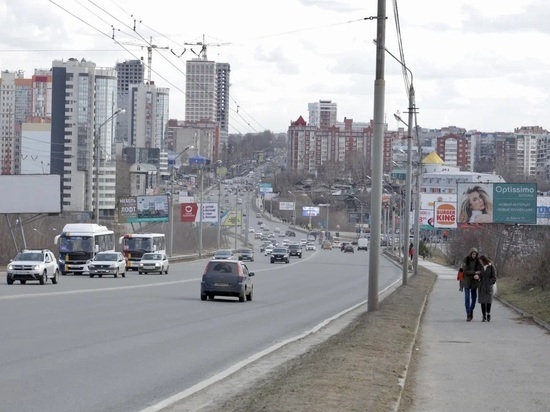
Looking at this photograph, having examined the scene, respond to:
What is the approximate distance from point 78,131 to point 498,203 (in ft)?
320

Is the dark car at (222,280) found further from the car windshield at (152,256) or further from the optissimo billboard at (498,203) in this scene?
the optissimo billboard at (498,203)

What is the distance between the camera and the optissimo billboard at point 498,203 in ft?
210

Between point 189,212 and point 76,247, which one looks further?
point 189,212

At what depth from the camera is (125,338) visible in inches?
803

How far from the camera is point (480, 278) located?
26.5 meters

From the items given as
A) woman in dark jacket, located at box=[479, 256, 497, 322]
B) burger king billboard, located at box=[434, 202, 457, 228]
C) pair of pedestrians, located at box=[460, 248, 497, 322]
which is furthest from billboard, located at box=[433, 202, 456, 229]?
pair of pedestrians, located at box=[460, 248, 497, 322]

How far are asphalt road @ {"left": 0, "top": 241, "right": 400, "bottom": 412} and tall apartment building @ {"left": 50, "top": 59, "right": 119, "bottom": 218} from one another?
345ft

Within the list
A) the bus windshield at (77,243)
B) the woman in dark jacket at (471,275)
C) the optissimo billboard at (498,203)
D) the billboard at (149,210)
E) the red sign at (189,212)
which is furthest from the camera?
the red sign at (189,212)

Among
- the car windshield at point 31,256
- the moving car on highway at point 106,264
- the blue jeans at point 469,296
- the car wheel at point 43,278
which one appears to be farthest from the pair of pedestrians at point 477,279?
the moving car on highway at point 106,264

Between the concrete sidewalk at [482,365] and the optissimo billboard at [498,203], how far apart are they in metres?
36.0

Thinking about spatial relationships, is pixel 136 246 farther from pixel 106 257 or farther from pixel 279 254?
pixel 279 254

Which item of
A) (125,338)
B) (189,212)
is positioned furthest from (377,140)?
(189,212)

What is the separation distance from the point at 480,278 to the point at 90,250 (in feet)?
118

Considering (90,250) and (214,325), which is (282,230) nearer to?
(90,250)
